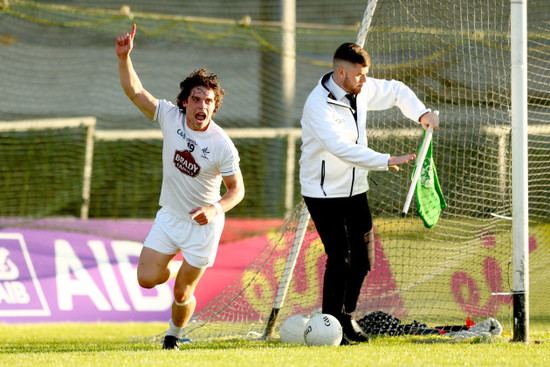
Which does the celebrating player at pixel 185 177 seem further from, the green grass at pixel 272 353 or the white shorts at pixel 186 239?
Answer: the green grass at pixel 272 353

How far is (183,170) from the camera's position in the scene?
6.07m

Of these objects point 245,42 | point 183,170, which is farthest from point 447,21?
point 245,42

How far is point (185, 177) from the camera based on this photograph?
608 cm

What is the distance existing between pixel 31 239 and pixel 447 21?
4.84 meters

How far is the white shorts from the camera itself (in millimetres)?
6109

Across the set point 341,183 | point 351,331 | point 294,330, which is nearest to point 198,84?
point 341,183

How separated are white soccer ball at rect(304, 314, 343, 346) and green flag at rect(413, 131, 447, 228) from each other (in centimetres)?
95

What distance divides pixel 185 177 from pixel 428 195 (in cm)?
176

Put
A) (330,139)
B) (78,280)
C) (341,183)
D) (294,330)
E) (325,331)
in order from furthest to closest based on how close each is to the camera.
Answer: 1. (78,280)
2. (294,330)
3. (341,183)
4. (325,331)
5. (330,139)

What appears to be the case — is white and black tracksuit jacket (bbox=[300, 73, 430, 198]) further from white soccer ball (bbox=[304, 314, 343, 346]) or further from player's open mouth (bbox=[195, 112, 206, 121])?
white soccer ball (bbox=[304, 314, 343, 346])

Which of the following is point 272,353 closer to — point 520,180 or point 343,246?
point 343,246

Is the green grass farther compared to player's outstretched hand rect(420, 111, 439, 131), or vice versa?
player's outstretched hand rect(420, 111, 439, 131)

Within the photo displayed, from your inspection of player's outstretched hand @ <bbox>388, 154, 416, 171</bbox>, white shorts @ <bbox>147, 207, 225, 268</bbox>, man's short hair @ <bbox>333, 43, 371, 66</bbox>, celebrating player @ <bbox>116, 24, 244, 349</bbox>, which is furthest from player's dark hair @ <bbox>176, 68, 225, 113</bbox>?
player's outstretched hand @ <bbox>388, 154, 416, 171</bbox>

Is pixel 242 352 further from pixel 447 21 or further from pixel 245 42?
pixel 245 42
